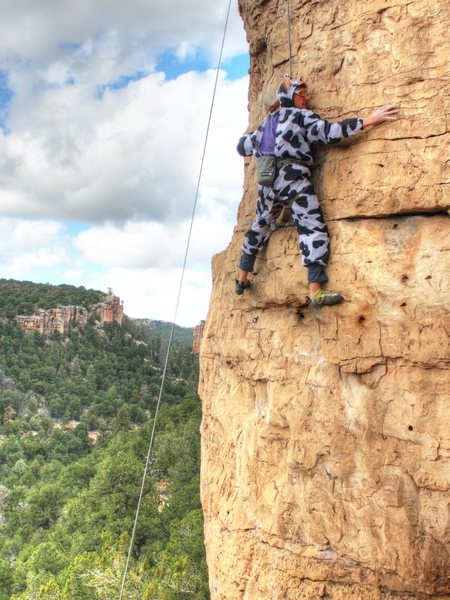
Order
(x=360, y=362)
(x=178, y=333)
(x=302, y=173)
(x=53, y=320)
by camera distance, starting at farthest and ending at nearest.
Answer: (x=178, y=333) < (x=53, y=320) < (x=302, y=173) < (x=360, y=362)

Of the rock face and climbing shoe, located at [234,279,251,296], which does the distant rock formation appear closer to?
climbing shoe, located at [234,279,251,296]

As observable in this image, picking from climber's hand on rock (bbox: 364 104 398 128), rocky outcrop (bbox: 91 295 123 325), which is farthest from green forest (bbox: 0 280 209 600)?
climber's hand on rock (bbox: 364 104 398 128)

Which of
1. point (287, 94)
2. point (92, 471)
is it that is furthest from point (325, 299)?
point (92, 471)

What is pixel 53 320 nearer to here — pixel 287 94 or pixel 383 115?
pixel 287 94

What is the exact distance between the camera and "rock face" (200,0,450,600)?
128 inches

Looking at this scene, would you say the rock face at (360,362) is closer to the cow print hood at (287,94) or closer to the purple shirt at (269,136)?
the cow print hood at (287,94)

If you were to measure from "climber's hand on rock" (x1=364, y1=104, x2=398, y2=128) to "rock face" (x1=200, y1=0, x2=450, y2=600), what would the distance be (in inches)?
2.4

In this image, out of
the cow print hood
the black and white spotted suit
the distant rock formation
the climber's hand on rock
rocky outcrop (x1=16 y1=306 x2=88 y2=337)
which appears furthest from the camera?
the distant rock formation

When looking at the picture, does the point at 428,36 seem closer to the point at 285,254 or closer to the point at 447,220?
the point at 447,220

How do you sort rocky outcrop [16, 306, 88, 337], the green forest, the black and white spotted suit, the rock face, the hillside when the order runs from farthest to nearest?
the hillside < rocky outcrop [16, 306, 88, 337] < the green forest < the black and white spotted suit < the rock face

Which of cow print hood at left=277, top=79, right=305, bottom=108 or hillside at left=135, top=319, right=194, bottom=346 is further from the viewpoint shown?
hillside at left=135, top=319, right=194, bottom=346

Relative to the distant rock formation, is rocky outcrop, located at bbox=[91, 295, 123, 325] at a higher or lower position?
higher

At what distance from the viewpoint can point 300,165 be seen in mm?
3803

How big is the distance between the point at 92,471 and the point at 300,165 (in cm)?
2825
